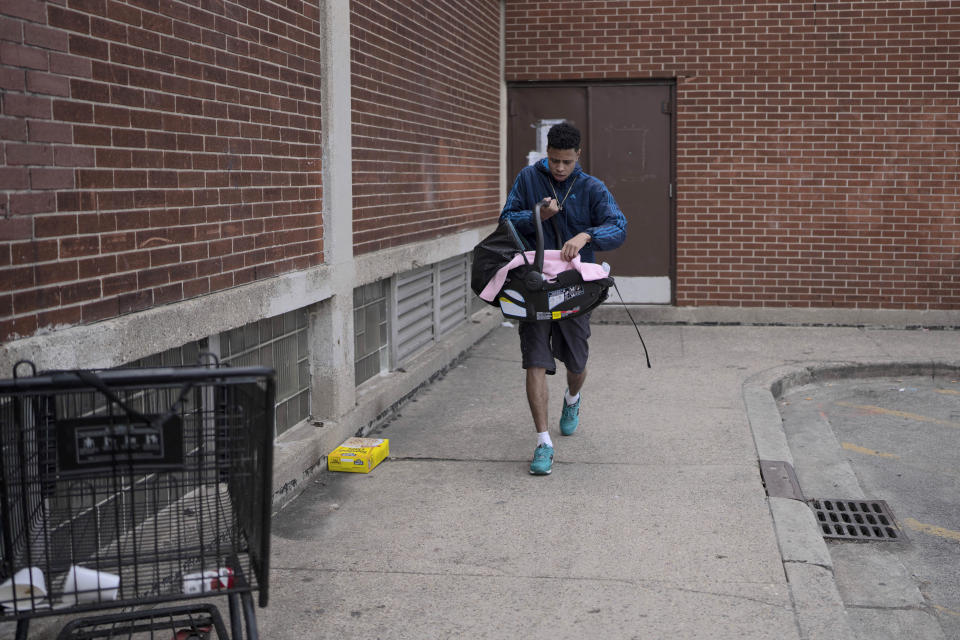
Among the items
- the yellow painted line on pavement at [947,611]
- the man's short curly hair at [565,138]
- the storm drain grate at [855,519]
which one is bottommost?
the yellow painted line on pavement at [947,611]

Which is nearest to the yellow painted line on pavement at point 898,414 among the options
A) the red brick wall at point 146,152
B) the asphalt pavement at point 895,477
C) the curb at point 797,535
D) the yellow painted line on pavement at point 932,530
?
the asphalt pavement at point 895,477

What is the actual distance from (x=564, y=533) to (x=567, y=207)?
195 cm

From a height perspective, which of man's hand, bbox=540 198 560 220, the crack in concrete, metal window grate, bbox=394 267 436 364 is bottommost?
the crack in concrete

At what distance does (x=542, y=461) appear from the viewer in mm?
5754

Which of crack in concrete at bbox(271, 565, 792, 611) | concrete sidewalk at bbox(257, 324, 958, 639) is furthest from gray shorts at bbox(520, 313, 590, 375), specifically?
crack in concrete at bbox(271, 565, 792, 611)

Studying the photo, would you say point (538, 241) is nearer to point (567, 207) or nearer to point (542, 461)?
point (567, 207)

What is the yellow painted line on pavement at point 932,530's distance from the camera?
5.25 m

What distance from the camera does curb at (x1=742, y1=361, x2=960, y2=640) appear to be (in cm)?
388

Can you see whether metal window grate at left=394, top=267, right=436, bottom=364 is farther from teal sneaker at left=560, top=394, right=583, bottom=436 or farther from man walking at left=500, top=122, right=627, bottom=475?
man walking at left=500, top=122, right=627, bottom=475

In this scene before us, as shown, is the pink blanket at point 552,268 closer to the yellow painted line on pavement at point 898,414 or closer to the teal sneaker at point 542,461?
the teal sneaker at point 542,461

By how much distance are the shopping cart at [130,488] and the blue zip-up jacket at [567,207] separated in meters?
3.23

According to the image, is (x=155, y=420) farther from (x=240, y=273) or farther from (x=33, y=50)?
(x=240, y=273)

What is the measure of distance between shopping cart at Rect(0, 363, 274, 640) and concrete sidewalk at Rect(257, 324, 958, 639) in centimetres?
102

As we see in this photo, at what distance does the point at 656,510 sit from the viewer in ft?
17.0
